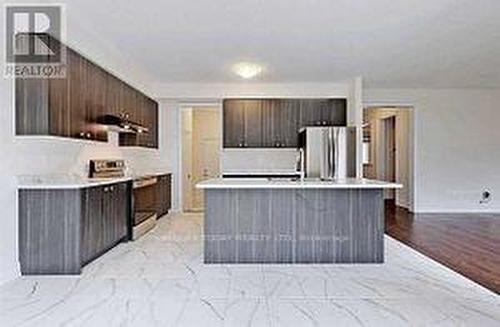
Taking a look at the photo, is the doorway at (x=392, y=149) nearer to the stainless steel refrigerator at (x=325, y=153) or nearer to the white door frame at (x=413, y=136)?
the white door frame at (x=413, y=136)

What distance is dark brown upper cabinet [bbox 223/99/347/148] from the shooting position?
8.42 metres

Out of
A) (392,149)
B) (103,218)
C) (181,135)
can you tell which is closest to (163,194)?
(181,135)

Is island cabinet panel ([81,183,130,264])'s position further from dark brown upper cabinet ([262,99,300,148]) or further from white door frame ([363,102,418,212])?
white door frame ([363,102,418,212])

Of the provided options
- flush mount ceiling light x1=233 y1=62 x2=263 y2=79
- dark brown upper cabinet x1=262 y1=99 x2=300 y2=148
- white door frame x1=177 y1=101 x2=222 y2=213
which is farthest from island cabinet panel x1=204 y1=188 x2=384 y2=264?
white door frame x1=177 y1=101 x2=222 y2=213

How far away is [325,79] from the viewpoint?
8.05 metres

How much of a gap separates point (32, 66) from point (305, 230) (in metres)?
3.19

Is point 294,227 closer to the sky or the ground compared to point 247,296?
closer to the sky

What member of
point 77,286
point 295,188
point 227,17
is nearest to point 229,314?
point 77,286

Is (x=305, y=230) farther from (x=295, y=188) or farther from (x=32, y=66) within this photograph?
(x=32, y=66)

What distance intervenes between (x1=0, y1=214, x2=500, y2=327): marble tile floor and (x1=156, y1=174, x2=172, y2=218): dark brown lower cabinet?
2.96 m

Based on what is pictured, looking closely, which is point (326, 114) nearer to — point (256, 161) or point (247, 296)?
point (256, 161)

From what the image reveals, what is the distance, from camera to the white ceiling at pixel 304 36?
168 inches

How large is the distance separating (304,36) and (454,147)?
18.0 feet

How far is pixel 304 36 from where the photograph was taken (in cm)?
526
